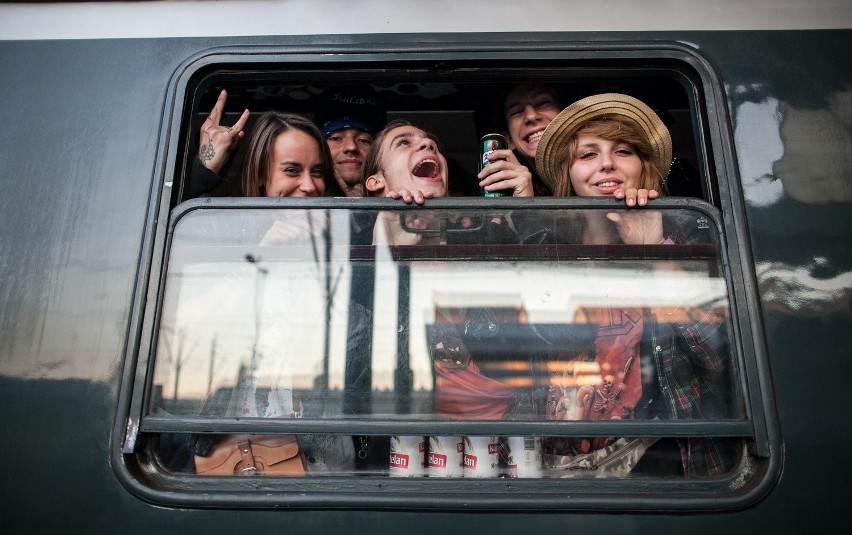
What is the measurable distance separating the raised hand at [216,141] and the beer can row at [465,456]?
886mm

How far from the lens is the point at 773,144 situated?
164cm

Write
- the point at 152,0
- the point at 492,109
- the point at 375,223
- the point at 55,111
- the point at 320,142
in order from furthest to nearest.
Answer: the point at 492,109 < the point at 320,142 < the point at 152,0 < the point at 55,111 < the point at 375,223

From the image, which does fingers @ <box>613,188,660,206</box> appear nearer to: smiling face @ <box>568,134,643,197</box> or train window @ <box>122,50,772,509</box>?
train window @ <box>122,50,772,509</box>

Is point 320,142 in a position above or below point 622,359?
above

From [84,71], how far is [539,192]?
4.45 ft

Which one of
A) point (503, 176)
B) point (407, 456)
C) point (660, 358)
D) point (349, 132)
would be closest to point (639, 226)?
point (660, 358)

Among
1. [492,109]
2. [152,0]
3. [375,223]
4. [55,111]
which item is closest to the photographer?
[375,223]

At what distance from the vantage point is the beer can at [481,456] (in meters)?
1.47

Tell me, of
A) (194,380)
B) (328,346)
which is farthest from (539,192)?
(194,380)

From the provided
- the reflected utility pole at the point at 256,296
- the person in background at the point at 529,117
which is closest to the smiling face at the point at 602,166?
the person in background at the point at 529,117

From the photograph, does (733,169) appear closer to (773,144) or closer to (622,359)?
(773,144)

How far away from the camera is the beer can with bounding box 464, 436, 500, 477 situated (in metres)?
1.47

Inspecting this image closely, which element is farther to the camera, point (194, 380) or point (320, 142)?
point (320, 142)

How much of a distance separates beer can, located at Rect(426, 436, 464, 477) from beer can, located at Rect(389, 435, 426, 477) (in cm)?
2
